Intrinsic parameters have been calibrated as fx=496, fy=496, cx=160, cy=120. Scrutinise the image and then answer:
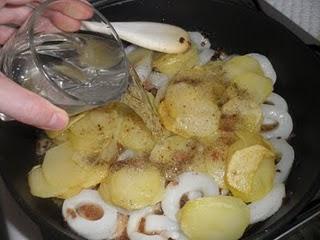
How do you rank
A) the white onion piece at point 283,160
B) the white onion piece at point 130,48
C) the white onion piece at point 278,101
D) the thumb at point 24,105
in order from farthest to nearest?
the white onion piece at point 130,48
the white onion piece at point 278,101
the white onion piece at point 283,160
the thumb at point 24,105

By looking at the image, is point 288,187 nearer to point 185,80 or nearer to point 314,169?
point 314,169

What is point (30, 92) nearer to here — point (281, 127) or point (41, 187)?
point (41, 187)

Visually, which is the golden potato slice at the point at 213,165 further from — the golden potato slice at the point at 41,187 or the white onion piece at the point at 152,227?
the golden potato slice at the point at 41,187

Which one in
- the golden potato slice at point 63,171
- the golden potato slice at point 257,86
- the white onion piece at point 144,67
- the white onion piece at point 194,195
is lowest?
the golden potato slice at point 63,171

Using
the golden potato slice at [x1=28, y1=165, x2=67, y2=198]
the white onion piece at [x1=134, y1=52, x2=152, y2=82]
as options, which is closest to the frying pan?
the golden potato slice at [x1=28, y1=165, x2=67, y2=198]

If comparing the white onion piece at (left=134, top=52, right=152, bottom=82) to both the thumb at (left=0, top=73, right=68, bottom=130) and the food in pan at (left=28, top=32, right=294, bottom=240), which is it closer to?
the food in pan at (left=28, top=32, right=294, bottom=240)

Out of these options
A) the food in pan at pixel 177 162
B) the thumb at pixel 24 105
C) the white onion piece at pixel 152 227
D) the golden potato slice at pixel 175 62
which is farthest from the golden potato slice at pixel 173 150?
the thumb at pixel 24 105
